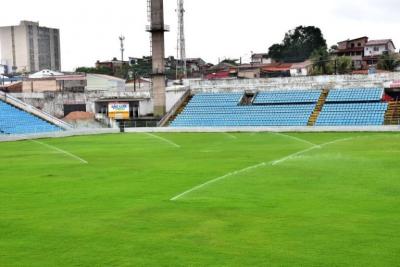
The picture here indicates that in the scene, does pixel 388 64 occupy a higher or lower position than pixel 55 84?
higher

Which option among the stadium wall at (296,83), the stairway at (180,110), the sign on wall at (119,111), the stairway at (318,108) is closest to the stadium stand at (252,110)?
the stairway at (318,108)

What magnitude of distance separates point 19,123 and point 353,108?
35.3m

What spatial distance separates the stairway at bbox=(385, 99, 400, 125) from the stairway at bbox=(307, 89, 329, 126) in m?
→ 7.28

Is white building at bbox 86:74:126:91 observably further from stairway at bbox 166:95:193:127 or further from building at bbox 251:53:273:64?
building at bbox 251:53:273:64

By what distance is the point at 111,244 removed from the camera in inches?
477

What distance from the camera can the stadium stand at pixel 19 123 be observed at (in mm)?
54938

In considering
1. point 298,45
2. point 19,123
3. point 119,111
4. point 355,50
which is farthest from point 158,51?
point 298,45

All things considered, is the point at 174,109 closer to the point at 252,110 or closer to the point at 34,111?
the point at 252,110

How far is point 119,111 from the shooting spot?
68188 millimetres

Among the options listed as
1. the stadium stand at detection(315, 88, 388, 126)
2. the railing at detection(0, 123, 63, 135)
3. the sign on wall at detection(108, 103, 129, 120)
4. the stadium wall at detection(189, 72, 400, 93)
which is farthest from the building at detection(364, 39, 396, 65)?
the railing at detection(0, 123, 63, 135)

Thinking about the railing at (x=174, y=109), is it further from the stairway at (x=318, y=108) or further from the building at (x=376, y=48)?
the building at (x=376, y=48)

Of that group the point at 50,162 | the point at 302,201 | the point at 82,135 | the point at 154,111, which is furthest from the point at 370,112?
the point at 302,201

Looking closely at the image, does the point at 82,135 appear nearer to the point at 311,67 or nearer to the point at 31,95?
the point at 31,95

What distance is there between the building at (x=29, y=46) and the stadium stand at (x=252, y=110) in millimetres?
113389
